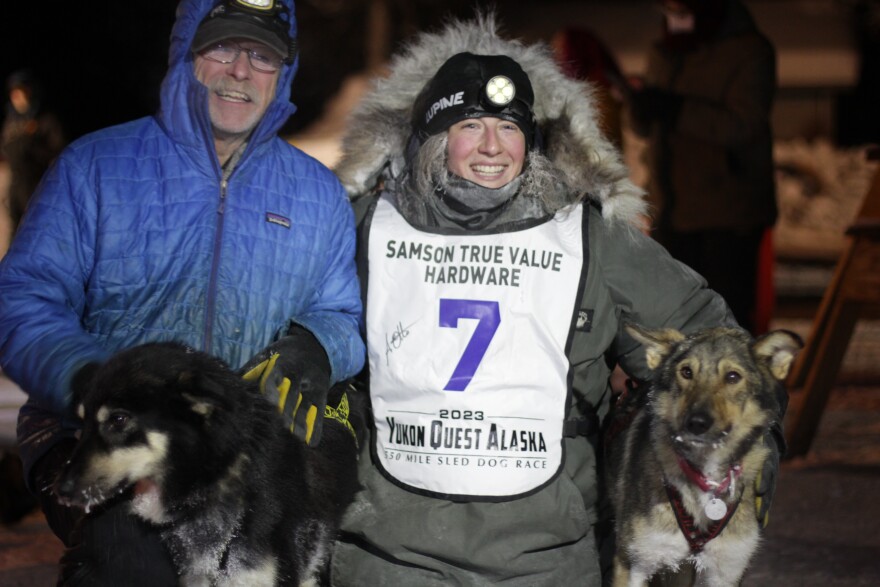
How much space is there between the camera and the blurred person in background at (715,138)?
631cm

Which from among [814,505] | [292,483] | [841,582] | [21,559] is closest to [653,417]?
[292,483]

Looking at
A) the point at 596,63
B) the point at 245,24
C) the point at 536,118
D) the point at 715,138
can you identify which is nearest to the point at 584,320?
the point at 536,118

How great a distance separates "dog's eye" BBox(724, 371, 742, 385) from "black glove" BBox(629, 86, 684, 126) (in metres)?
3.49

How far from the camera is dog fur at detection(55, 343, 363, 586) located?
2.76m

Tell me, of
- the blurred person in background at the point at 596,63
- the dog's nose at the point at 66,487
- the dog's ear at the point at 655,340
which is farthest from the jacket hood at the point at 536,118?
the blurred person in background at the point at 596,63

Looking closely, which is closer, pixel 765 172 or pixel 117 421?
pixel 117 421

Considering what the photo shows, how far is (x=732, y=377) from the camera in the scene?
3.32 meters

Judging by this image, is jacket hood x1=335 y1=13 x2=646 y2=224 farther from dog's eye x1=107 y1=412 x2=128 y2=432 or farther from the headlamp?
dog's eye x1=107 y1=412 x2=128 y2=432

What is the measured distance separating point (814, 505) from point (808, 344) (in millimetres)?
1363

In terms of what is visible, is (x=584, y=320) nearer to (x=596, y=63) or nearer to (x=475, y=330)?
(x=475, y=330)

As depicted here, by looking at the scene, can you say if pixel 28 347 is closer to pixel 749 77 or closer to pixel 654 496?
pixel 654 496

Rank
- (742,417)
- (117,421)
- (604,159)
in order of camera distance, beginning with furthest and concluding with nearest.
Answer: (604,159) < (742,417) < (117,421)

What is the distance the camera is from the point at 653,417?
3453 millimetres

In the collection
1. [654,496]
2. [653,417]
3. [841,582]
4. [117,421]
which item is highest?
[117,421]
